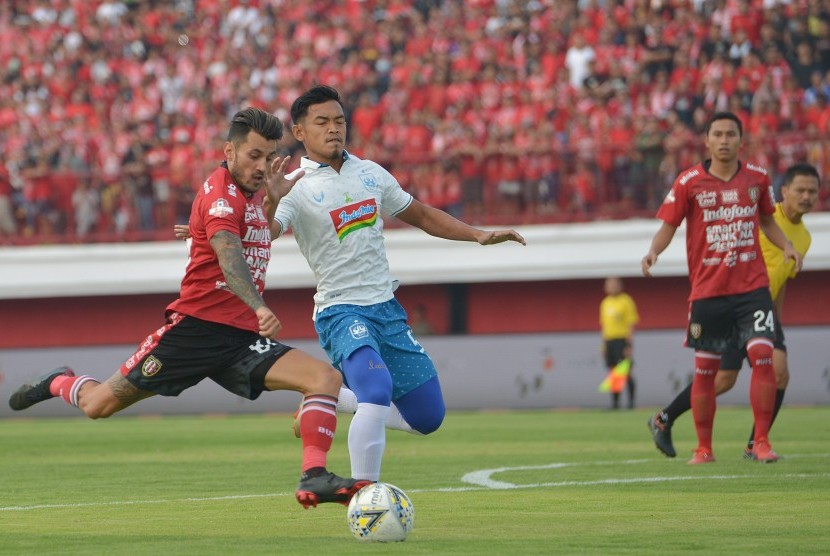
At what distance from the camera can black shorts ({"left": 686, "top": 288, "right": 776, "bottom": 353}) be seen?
10703mm

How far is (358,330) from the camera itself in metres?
7.45

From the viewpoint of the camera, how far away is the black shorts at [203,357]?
24.4ft

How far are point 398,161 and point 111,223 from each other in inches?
216

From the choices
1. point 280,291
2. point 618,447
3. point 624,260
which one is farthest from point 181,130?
point 618,447

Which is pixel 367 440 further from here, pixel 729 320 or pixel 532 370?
pixel 532 370

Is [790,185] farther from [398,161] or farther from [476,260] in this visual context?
[476,260]

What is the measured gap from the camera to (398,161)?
23078 mm

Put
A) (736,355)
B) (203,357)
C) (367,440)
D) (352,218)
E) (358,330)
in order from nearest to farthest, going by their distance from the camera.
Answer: (367,440) < (358,330) < (203,357) < (352,218) < (736,355)

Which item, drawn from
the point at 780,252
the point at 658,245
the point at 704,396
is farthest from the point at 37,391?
the point at 780,252

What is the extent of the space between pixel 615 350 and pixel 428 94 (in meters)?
5.80

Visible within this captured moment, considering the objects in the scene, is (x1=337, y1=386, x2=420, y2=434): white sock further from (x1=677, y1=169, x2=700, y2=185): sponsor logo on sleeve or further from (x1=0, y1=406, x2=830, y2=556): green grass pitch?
(x1=677, y1=169, x2=700, y2=185): sponsor logo on sleeve

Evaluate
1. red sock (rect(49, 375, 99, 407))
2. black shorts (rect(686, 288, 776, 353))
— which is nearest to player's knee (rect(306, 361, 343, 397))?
red sock (rect(49, 375, 99, 407))

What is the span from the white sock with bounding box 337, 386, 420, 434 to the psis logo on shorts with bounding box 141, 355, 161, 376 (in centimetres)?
97

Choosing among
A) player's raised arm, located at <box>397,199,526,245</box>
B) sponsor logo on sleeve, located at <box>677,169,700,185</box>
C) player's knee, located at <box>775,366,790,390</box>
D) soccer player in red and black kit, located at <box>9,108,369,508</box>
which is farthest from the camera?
player's knee, located at <box>775,366,790,390</box>
